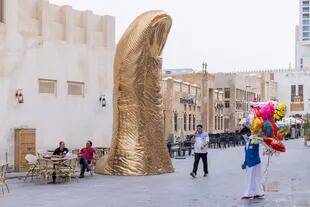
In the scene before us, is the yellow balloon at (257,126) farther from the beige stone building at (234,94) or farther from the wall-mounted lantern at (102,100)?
the beige stone building at (234,94)

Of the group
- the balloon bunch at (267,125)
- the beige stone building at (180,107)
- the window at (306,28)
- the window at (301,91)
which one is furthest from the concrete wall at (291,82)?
the balloon bunch at (267,125)

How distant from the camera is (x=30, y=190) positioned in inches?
560

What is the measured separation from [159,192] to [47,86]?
348 inches

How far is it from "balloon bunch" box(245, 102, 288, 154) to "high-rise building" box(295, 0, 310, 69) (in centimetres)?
13124

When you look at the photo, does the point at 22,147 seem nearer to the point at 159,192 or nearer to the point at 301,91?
the point at 159,192

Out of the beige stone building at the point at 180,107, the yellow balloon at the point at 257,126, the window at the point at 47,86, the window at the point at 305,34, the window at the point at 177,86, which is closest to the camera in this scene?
the yellow balloon at the point at 257,126

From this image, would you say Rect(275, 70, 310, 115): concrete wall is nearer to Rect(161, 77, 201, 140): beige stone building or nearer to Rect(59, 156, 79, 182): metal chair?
Rect(161, 77, 201, 140): beige stone building

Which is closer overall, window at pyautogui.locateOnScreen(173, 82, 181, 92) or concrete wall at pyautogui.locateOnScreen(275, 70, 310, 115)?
window at pyautogui.locateOnScreen(173, 82, 181, 92)

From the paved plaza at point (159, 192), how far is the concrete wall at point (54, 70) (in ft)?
11.5

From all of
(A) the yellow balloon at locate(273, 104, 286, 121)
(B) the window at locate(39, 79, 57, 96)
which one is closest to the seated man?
(B) the window at locate(39, 79, 57, 96)

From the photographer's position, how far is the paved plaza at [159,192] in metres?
11.5

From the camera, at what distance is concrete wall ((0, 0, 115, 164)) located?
1917 centimetres

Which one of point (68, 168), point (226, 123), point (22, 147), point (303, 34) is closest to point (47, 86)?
point (22, 147)

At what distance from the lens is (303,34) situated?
5689 inches
